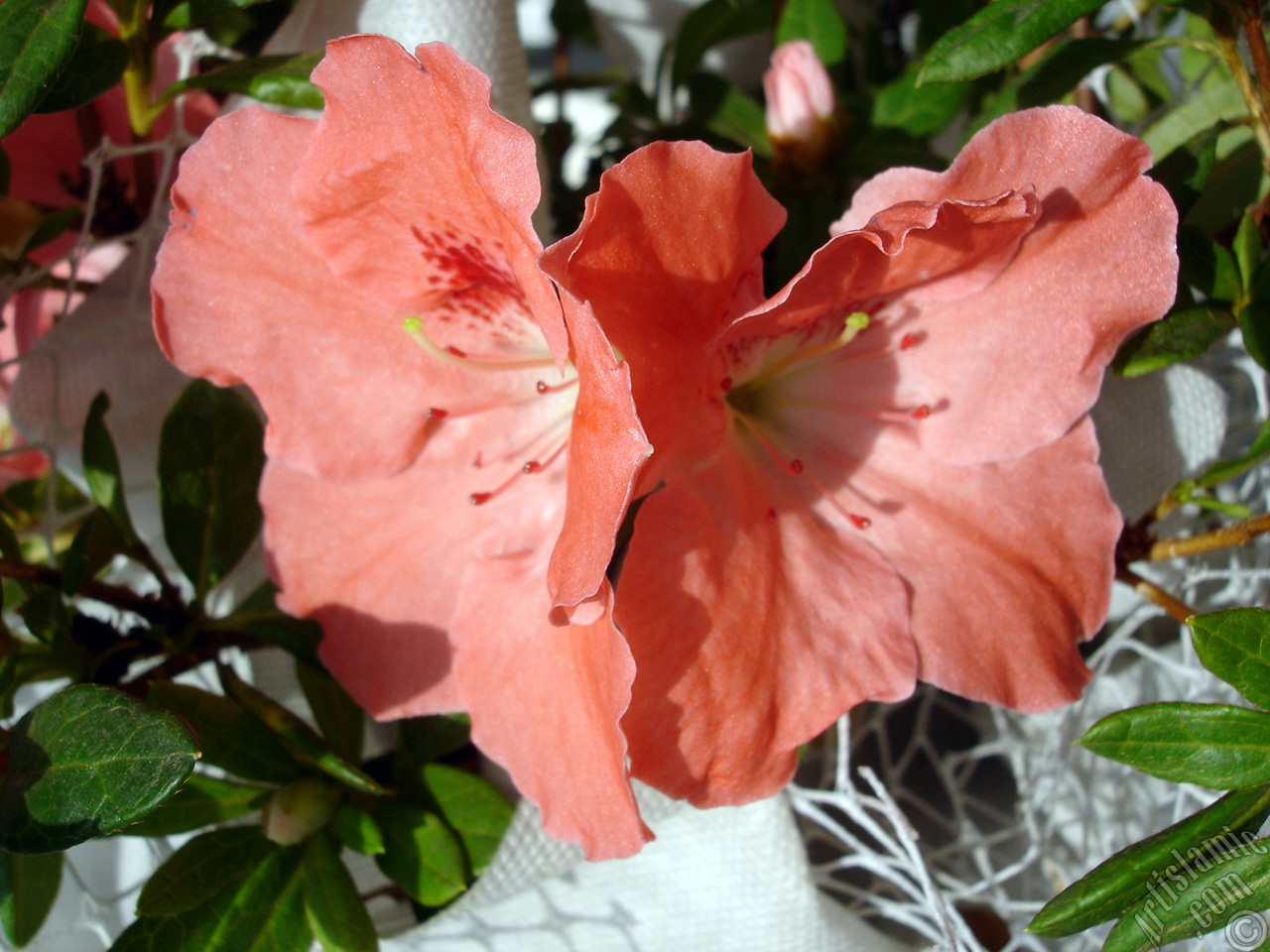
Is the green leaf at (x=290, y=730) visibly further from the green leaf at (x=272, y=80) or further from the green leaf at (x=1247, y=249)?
the green leaf at (x=1247, y=249)

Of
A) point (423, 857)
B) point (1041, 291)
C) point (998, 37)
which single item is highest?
point (998, 37)

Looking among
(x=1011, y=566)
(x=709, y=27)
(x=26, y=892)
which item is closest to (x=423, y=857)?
(x=26, y=892)

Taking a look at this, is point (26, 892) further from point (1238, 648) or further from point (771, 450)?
point (1238, 648)

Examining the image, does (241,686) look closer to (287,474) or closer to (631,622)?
(287,474)

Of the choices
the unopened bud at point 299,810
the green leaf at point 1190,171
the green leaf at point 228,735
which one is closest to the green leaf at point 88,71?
the green leaf at point 228,735

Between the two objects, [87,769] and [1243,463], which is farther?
[1243,463]

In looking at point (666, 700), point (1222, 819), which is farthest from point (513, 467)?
point (1222, 819)
